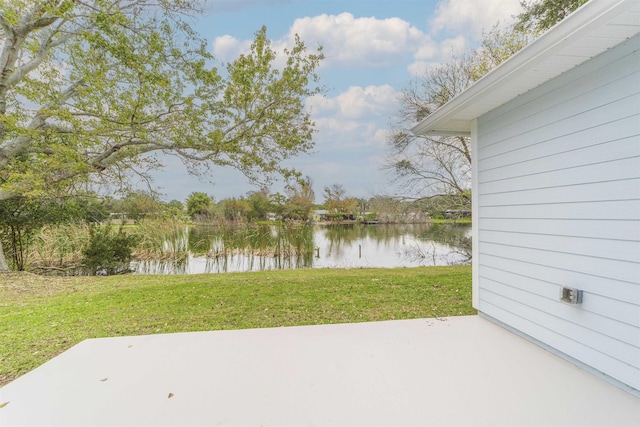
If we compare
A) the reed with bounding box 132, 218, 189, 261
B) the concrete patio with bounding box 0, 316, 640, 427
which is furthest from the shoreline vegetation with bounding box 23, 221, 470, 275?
the concrete patio with bounding box 0, 316, 640, 427

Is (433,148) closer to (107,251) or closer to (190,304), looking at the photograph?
(190,304)

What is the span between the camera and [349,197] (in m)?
25.8

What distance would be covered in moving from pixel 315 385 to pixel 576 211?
2.20 meters

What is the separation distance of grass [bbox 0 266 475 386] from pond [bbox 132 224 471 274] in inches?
81.4

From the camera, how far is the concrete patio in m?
1.67

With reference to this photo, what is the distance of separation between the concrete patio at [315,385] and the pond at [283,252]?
17.1 feet

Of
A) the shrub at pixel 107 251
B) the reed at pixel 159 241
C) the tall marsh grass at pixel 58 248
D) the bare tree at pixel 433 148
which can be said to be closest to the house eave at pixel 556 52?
the bare tree at pixel 433 148

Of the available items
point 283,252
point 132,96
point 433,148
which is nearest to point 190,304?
point 132,96

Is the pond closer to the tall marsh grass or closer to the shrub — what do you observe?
the shrub

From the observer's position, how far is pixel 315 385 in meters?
1.97

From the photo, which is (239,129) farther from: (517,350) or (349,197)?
(349,197)

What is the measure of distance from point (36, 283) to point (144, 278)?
1.66 meters

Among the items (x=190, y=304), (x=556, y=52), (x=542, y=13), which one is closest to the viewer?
(x=556, y=52)

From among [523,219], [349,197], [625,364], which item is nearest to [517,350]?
[625,364]
